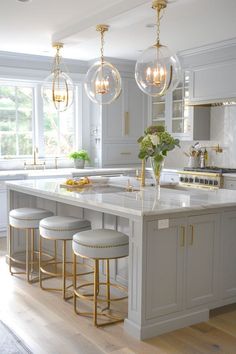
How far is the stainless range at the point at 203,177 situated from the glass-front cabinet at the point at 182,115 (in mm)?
593

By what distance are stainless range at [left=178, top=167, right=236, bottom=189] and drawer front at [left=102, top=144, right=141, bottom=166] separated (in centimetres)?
132

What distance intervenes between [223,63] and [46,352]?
4.48 meters

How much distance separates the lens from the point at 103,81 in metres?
4.30

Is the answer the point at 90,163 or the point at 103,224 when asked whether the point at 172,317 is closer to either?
the point at 103,224

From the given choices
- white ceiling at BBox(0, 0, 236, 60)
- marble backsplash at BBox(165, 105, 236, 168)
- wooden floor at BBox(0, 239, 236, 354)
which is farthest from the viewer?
marble backsplash at BBox(165, 105, 236, 168)

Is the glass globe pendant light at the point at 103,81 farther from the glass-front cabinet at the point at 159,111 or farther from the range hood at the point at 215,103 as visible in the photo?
the glass-front cabinet at the point at 159,111

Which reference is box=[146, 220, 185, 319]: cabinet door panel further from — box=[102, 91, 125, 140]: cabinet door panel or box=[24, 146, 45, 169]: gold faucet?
box=[102, 91, 125, 140]: cabinet door panel

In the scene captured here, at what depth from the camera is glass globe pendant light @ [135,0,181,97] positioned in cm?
366

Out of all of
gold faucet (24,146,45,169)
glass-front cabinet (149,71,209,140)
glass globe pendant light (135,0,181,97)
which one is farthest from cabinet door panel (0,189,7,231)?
glass globe pendant light (135,0,181,97)

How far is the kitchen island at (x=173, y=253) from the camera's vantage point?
308 cm

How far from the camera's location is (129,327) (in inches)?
125

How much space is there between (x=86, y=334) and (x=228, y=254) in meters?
1.25

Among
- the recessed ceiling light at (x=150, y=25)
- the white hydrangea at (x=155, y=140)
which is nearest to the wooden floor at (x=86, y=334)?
the white hydrangea at (x=155, y=140)

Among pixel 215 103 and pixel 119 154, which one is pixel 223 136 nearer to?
pixel 215 103
